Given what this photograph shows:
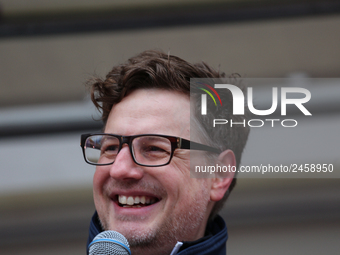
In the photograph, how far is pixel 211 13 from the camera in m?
3.41

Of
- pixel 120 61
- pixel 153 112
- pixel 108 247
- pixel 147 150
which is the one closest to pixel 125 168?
pixel 147 150

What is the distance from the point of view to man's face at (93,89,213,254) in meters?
1.12

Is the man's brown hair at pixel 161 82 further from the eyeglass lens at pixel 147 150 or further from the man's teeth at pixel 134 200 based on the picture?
the man's teeth at pixel 134 200

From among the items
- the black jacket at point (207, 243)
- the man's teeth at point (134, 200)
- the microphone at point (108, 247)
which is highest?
the man's teeth at point (134, 200)

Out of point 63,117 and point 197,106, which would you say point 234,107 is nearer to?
point 197,106

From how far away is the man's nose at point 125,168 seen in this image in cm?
111

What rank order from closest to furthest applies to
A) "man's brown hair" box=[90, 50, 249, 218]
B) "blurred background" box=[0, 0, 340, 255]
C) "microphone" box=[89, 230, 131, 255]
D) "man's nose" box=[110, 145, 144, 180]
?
"microphone" box=[89, 230, 131, 255] < "man's nose" box=[110, 145, 144, 180] < "man's brown hair" box=[90, 50, 249, 218] < "blurred background" box=[0, 0, 340, 255]

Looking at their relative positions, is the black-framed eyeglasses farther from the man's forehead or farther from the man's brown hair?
the man's brown hair

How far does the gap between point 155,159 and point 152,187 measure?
4.1 inches

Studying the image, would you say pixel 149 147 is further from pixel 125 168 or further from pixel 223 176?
pixel 223 176

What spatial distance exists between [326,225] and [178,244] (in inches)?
97.3

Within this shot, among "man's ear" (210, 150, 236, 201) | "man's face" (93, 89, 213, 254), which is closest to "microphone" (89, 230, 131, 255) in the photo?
"man's face" (93, 89, 213, 254)

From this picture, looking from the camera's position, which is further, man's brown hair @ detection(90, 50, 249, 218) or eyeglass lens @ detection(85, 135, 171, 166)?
man's brown hair @ detection(90, 50, 249, 218)

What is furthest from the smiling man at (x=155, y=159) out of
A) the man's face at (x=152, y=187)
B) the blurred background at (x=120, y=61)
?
the blurred background at (x=120, y=61)
